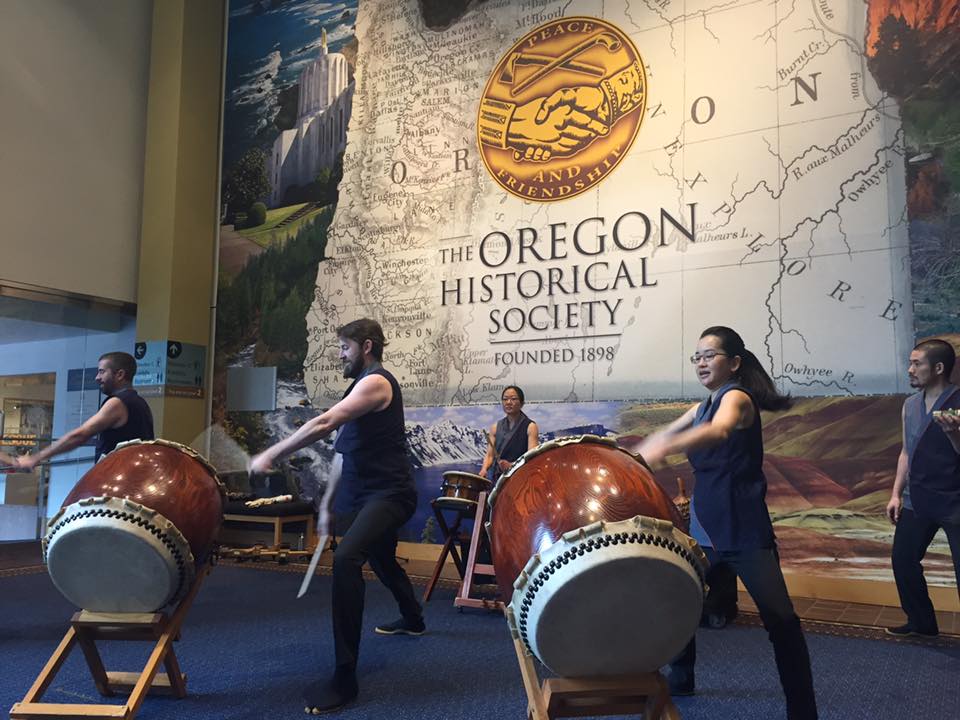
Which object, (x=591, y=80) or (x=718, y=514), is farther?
(x=591, y=80)

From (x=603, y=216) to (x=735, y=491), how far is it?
407 centimetres

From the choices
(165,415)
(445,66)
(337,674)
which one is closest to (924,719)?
(337,674)

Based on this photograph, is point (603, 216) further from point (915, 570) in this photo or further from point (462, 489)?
point (915, 570)

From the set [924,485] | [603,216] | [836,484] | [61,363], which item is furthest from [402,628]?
[61,363]

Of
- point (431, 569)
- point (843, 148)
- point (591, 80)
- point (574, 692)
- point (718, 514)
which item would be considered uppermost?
point (591, 80)

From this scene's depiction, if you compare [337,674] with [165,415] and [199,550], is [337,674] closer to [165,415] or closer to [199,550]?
[199,550]

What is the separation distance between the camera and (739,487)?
2.53 m

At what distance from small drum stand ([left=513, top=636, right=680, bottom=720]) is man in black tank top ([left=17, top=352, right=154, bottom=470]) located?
255 cm

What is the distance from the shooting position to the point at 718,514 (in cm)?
253

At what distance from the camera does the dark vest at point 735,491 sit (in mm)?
2490

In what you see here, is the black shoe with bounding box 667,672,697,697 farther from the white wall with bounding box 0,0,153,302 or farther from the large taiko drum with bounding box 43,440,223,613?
the white wall with bounding box 0,0,153,302

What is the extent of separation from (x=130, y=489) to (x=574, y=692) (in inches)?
64.7

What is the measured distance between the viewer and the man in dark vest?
3.92 meters

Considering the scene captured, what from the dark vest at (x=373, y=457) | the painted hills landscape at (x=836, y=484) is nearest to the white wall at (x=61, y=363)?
the dark vest at (x=373, y=457)
